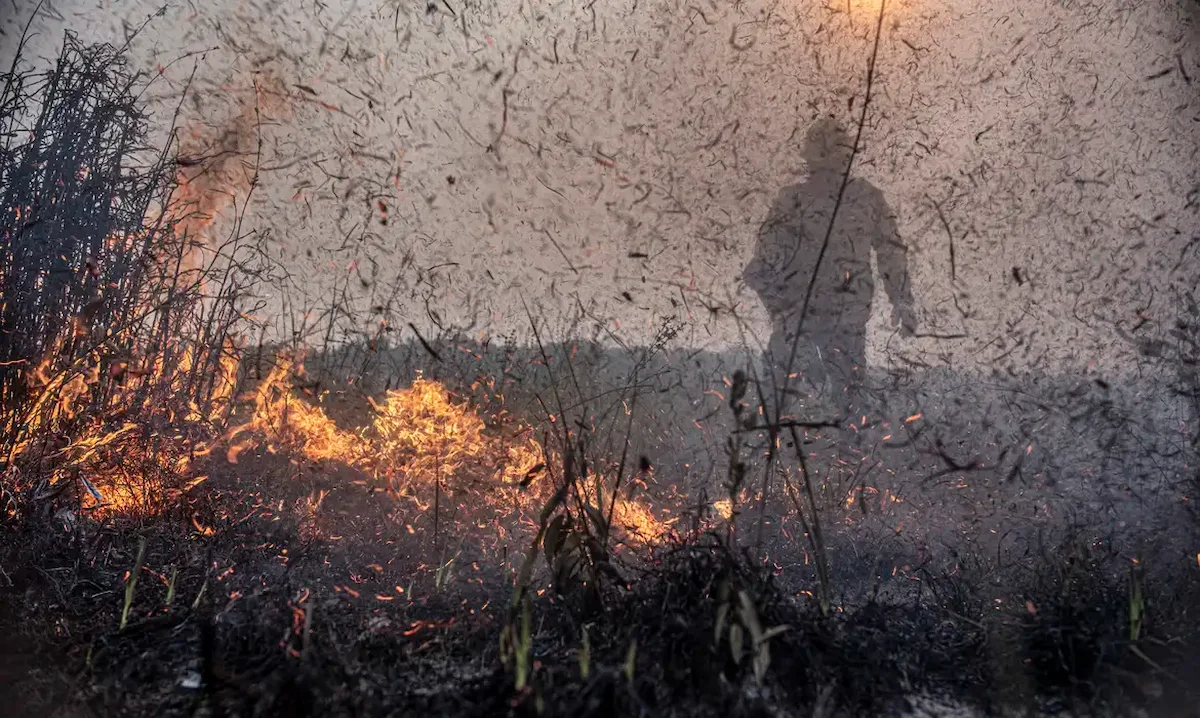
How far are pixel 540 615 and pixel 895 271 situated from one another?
75.5 inches

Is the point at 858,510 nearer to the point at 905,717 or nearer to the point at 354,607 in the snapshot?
the point at 905,717

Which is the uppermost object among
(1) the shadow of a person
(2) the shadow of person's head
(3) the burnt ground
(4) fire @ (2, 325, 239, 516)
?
(2) the shadow of person's head

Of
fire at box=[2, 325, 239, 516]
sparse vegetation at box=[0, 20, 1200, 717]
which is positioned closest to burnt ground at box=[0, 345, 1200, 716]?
sparse vegetation at box=[0, 20, 1200, 717]

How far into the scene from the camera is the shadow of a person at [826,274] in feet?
10.2

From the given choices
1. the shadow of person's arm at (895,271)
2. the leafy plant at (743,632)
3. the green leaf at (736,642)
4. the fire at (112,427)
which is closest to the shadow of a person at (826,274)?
the shadow of person's arm at (895,271)

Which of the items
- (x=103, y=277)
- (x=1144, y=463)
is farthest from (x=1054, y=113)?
(x=103, y=277)

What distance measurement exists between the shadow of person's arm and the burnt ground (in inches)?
30.1

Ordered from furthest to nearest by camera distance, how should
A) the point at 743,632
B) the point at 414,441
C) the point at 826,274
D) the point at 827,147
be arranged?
the point at 826,274 → the point at 827,147 → the point at 414,441 → the point at 743,632

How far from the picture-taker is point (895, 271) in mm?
3129

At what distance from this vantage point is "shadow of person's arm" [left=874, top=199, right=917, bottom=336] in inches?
123

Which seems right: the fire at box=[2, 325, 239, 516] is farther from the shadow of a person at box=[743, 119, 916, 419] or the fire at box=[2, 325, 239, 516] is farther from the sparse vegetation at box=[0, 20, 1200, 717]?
the shadow of a person at box=[743, 119, 916, 419]

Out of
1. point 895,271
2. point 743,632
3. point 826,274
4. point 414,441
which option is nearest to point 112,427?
point 414,441

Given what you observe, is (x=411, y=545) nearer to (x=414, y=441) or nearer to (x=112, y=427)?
(x=414, y=441)

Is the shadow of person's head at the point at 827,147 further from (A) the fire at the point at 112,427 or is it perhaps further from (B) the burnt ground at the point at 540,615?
(A) the fire at the point at 112,427
